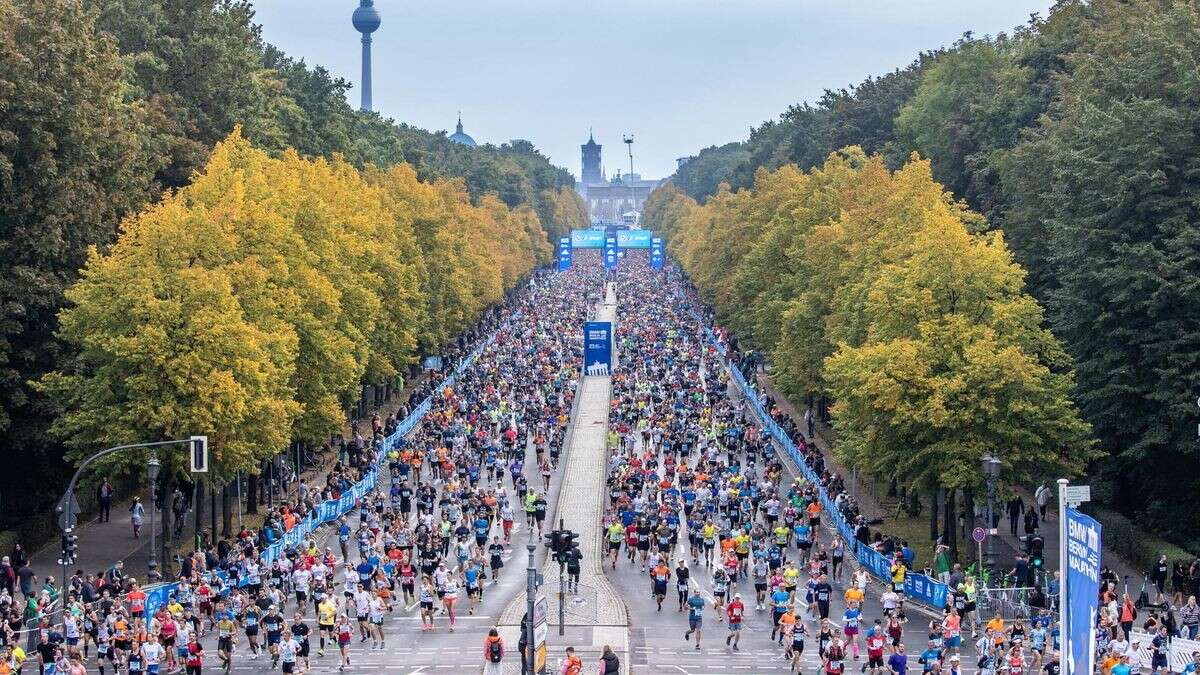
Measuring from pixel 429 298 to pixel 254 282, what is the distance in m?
42.4

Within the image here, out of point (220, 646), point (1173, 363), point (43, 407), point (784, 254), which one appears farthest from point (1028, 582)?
point (784, 254)

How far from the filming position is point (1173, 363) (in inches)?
2136

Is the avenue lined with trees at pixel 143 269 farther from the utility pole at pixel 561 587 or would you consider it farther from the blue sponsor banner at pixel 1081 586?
the blue sponsor banner at pixel 1081 586

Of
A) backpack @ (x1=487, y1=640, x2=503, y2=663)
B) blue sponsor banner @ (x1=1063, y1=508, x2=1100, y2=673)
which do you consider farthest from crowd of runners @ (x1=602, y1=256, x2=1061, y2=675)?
blue sponsor banner @ (x1=1063, y1=508, x2=1100, y2=673)

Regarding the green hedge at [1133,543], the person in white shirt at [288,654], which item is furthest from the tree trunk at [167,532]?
the green hedge at [1133,543]

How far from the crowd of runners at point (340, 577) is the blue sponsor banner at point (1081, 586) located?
17083 mm

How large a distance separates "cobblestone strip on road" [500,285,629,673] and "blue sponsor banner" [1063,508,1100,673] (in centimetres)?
1274

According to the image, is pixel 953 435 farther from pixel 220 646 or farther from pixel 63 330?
pixel 63 330

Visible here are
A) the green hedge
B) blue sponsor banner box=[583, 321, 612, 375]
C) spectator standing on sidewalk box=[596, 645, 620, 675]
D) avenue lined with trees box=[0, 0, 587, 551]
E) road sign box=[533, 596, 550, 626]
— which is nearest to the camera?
spectator standing on sidewalk box=[596, 645, 620, 675]

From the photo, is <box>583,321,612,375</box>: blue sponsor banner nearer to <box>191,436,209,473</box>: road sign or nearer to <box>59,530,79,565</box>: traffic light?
<box>59,530,79,565</box>: traffic light

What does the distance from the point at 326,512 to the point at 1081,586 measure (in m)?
35.9

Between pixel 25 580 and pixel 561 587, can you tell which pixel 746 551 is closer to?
pixel 561 587

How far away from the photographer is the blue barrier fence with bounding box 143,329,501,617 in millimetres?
45812

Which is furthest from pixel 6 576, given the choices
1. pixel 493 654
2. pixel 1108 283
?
pixel 1108 283
